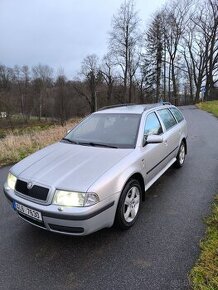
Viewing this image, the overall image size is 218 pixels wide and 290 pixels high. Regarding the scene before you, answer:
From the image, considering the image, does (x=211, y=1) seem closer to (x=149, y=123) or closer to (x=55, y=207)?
(x=149, y=123)

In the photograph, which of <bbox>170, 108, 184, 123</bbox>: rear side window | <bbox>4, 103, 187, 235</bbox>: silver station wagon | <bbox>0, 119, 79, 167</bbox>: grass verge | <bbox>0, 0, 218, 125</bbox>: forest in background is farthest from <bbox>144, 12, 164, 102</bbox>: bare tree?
<bbox>4, 103, 187, 235</bbox>: silver station wagon

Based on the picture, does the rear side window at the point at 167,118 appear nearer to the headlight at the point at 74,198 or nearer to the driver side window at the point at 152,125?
the driver side window at the point at 152,125

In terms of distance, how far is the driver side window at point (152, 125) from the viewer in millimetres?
4736

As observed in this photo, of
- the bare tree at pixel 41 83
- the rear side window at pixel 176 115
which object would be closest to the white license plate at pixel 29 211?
the rear side window at pixel 176 115

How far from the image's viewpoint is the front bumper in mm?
3111

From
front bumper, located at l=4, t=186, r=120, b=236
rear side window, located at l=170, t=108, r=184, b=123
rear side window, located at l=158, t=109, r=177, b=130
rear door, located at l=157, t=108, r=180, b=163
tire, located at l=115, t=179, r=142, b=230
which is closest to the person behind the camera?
front bumper, located at l=4, t=186, r=120, b=236

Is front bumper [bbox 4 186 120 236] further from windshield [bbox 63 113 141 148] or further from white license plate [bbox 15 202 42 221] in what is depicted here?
windshield [bbox 63 113 141 148]

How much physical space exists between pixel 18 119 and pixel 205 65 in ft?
133

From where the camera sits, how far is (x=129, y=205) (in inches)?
152

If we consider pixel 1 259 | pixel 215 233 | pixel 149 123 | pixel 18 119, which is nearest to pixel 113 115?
pixel 149 123

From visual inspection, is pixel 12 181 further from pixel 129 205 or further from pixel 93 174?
pixel 129 205

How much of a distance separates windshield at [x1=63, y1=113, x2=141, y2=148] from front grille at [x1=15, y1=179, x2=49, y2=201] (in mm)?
1290

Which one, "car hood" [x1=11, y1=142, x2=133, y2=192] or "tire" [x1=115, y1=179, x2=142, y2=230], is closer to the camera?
"car hood" [x1=11, y1=142, x2=133, y2=192]

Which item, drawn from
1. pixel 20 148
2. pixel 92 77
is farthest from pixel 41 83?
pixel 20 148
